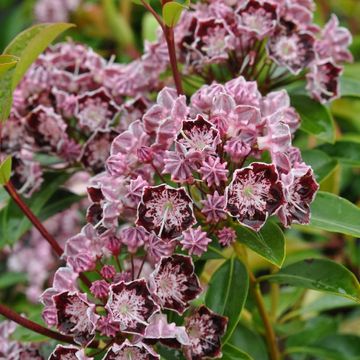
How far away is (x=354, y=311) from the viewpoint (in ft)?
7.45

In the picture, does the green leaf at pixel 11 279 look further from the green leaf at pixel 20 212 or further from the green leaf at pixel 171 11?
the green leaf at pixel 171 11

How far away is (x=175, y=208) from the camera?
112 centimetres

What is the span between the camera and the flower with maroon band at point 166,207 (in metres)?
1.12

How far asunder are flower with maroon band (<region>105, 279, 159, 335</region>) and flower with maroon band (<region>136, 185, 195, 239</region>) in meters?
0.09

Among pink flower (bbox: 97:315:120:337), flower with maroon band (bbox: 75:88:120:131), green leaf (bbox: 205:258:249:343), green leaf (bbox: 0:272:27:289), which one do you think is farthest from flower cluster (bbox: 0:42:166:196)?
green leaf (bbox: 0:272:27:289)

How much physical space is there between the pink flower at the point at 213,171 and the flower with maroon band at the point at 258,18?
1.24ft

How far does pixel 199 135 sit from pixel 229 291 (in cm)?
33

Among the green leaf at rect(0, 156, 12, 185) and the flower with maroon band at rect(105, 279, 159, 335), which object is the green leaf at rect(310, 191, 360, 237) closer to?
the flower with maroon band at rect(105, 279, 159, 335)

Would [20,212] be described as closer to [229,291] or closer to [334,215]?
[229,291]

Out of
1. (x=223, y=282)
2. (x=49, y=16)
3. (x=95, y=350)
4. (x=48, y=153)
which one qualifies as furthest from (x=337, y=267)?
(x=49, y=16)

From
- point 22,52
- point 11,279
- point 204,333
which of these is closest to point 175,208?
point 204,333

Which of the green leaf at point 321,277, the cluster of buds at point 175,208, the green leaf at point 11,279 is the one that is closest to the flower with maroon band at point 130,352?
the cluster of buds at point 175,208

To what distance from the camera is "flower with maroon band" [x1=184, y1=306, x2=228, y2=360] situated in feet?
3.88

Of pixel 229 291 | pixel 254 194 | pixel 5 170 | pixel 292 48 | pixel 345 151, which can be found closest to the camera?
pixel 254 194
